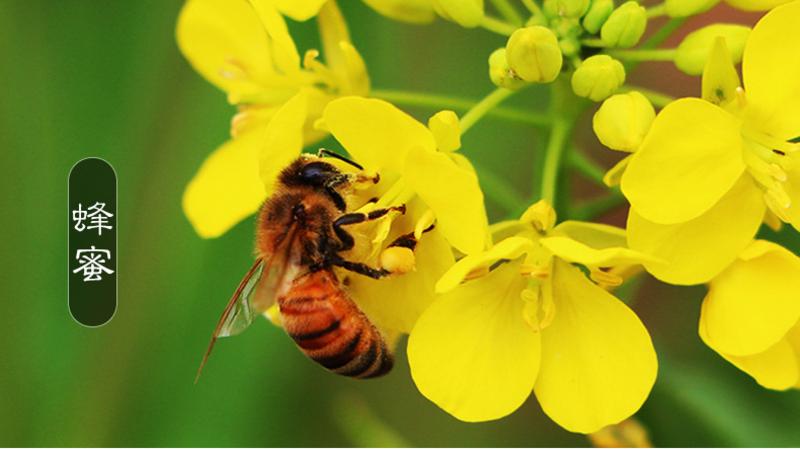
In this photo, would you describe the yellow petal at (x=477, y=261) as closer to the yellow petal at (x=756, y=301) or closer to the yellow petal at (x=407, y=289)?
the yellow petal at (x=407, y=289)

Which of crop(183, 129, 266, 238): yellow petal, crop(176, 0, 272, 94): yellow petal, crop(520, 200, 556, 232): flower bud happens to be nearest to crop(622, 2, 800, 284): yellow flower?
crop(520, 200, 556, 232): flower bud

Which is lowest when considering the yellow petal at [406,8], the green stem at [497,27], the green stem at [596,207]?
the green stem at [596,207]

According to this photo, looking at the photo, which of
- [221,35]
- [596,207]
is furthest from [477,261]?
[221,35]

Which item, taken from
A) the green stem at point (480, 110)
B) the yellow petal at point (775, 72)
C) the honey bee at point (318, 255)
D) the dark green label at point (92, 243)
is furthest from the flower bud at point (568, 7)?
the dark green label at point (92, 243)

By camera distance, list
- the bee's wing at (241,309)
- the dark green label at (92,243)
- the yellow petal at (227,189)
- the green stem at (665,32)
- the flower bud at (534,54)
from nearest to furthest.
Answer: the flower bud at (534,54) → the bee's wing at (241,309) → the green stem at (665,32) → the yellow petal at (227,189) → the dark green label at (92,243)

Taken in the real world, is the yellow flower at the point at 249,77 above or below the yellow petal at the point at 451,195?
above

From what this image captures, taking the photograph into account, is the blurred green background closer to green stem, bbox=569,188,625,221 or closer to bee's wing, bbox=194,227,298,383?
green stem, bbox=569,188,625,221
